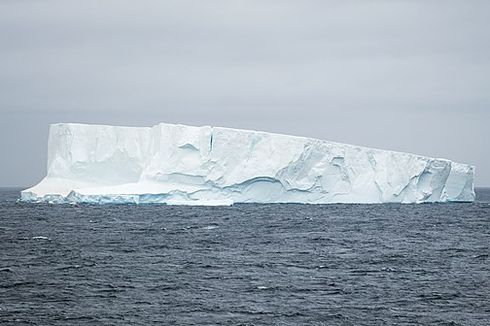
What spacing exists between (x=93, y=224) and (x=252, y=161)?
9.61 meters

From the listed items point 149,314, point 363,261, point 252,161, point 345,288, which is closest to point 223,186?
point 252,161

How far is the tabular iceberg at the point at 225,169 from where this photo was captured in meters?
39.7

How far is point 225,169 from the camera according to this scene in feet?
130

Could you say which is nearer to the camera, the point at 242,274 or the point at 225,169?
the point at 242,274

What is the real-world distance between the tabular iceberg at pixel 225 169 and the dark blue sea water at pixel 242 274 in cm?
687

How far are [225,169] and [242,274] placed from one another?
21.6m

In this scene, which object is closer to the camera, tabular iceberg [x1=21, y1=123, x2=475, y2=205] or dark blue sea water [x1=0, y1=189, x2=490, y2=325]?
dark blue sea water [x1=0, y1=189, x2=490, y2=325]

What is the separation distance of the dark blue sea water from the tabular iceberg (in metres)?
6.87

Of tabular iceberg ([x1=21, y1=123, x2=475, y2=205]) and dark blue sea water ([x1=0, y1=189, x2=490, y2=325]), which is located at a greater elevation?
tabular iceberg ([x1=21, y1=123, x2=475, y2=205])

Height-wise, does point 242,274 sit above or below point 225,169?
below

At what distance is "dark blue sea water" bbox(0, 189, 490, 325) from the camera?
1357 cm

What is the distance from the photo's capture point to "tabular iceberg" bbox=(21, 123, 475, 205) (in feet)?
130

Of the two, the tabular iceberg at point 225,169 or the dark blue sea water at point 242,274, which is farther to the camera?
the tabular iceberg at point 225,169

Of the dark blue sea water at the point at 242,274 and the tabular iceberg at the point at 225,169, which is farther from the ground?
the tabular iceberg at the point at 225,169
